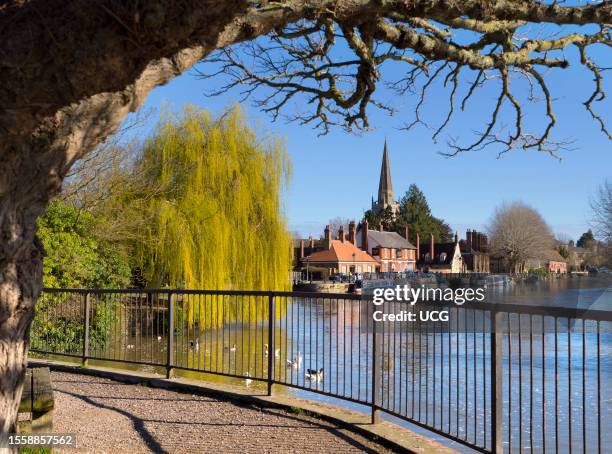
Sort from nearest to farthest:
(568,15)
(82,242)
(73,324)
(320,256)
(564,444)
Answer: (568,15)
(564,444)
(73,324)
(82,242)
(320,256)

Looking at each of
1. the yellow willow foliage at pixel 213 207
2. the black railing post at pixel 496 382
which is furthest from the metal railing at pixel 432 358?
the yellow willow foliage at pixel 213 207

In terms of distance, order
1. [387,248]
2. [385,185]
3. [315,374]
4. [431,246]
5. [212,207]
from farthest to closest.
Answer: [385,185], [431,246], [387,248], [212,207], [315,374]

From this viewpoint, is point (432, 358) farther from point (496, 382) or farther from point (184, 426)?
point (496, 382)

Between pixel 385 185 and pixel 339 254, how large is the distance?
2504 inches

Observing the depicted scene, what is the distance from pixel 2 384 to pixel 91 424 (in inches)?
136

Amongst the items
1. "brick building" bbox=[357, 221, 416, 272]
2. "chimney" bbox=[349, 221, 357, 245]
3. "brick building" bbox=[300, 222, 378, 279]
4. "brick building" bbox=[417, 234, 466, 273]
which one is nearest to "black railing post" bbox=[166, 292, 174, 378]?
"brick building" bbox=[300, 222, 378, 279]

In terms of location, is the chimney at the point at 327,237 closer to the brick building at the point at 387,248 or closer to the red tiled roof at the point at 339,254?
the red tiled roof at the point at 339,254

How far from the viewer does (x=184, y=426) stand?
21.5ft

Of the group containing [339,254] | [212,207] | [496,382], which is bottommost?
[496,382]

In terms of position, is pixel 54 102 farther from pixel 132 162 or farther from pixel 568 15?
pixel 132 162

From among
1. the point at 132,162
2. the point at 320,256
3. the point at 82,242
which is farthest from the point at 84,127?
the point at 320,256

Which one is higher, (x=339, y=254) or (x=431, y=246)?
(x=431, y=246)

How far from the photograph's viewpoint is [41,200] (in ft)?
11.3

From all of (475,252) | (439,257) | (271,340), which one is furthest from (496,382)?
(475,252)
